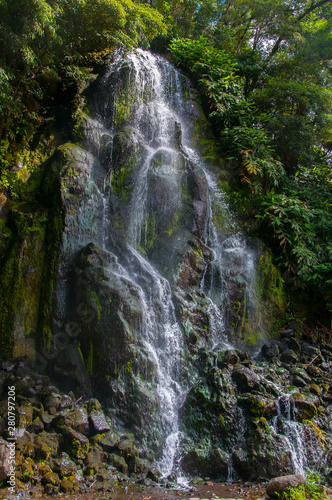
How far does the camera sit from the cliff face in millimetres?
6762

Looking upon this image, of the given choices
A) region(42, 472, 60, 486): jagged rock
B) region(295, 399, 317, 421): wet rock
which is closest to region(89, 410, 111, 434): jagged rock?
region(42, 472, 60, 486): jagged rock

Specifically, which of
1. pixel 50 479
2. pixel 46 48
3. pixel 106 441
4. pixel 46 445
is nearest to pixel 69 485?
pixel 50 479

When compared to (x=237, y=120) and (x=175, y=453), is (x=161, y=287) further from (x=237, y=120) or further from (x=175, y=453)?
(x=237, y=120)

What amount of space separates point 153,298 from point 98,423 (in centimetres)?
279

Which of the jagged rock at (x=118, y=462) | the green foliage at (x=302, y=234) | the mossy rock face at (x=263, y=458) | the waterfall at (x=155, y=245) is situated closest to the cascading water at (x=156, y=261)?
the waterfall at (x=155, y=245)

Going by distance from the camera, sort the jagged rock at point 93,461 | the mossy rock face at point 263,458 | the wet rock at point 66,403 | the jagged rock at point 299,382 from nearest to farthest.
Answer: the jagged rock at point 93,461, the mossy rock face at point 263,458, the wet rock at point 66,403, the jagged rock at point 299,382

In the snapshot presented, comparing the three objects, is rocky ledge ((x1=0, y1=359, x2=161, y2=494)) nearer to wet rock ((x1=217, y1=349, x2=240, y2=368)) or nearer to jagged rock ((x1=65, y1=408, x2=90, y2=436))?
jagged rock ((x1=65, y1=408, x2=90, y2=436))

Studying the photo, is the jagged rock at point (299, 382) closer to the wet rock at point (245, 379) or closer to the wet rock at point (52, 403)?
the wet rock at point (245, 379)

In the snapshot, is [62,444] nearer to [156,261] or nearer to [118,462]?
[118,462]

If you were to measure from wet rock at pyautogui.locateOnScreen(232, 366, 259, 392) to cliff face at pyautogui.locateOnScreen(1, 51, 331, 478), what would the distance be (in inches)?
0.9

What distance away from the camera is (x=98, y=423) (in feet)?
20.9

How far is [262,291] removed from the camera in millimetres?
10141

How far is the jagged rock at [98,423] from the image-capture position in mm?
6316

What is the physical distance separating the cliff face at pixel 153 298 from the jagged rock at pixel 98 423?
32 centimetres
